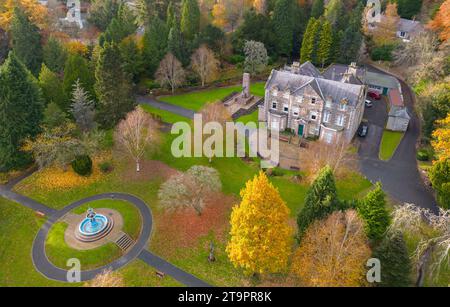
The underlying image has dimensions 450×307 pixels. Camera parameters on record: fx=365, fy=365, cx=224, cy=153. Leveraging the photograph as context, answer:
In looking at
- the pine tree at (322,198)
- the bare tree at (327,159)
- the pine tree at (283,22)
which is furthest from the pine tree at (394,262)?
the pine tree at (283,22)

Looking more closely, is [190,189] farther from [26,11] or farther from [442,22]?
[442,22]

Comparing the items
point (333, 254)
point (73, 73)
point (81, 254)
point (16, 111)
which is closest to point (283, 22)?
point (73, 73)

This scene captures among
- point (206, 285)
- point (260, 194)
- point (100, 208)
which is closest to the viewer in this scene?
point (260, 194)

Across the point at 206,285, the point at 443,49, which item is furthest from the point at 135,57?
the point at 443,49

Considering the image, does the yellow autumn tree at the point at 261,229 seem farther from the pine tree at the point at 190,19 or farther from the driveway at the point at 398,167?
the pine tree at the point at 190,19

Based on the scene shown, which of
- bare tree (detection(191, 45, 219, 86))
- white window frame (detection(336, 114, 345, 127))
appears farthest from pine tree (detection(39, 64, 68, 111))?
white window frame (detection(336, 114, 345, 127))

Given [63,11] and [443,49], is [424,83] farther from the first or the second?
[63,11]

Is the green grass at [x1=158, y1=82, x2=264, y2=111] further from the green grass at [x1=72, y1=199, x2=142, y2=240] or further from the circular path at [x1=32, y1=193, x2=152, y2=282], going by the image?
the green grass at [x1=72, y1=199, x2=142, y2=240]
